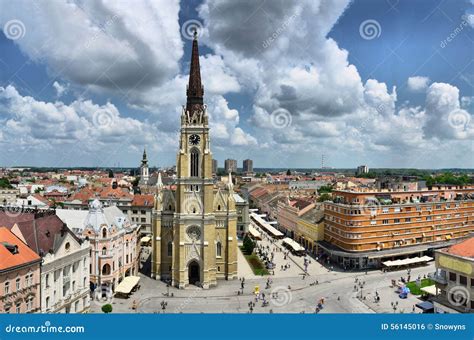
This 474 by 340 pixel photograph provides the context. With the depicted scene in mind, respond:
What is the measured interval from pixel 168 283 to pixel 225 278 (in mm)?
7535

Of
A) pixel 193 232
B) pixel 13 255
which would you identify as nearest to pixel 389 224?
pixel 193 232

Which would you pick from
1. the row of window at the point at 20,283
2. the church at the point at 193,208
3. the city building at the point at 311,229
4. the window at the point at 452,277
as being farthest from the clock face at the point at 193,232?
the window at the point at 452,277

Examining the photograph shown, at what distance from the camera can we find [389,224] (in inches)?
2413

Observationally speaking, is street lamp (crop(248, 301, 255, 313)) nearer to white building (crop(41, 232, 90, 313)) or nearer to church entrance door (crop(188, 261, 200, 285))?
church entrance door (crop(188, 261, 200, 285))

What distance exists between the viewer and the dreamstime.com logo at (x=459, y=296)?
32031 mm

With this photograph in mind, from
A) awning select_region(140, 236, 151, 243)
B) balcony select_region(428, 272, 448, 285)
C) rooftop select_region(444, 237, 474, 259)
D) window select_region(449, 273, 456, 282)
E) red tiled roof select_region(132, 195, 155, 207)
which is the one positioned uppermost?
red tiled roof select_region(132, 195, 155, 207)

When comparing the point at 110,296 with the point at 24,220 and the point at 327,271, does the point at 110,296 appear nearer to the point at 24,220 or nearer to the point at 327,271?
the point at 24,220

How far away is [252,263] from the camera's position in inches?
2394

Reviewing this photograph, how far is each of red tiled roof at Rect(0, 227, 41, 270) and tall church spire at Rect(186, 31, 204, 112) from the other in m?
25.8

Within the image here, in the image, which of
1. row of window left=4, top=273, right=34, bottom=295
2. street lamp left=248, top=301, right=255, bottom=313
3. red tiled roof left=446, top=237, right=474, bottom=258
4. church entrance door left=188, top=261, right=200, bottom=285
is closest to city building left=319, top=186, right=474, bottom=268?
street lamp left=248, top=301, right=255, bottom=313

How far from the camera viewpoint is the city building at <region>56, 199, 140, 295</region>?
148 ft

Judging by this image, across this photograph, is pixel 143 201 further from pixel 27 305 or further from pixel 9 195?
pixel 27 305

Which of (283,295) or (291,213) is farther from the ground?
(291,213)

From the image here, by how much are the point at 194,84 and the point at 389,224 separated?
36.7 meters
